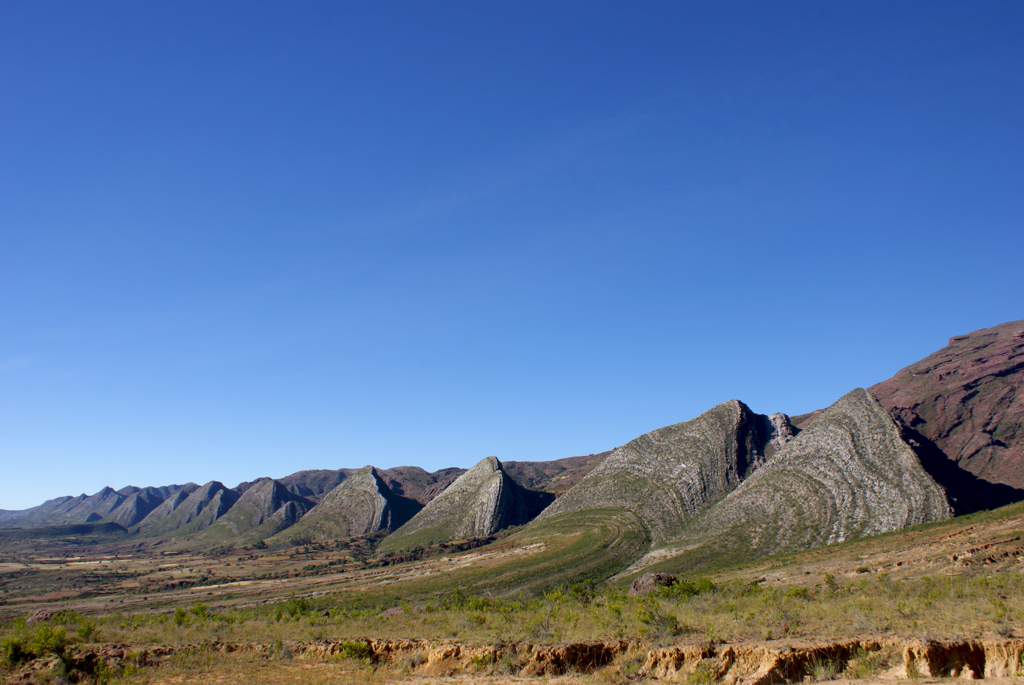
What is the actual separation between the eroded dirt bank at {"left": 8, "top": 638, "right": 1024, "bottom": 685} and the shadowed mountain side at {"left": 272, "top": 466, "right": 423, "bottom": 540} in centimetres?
11014

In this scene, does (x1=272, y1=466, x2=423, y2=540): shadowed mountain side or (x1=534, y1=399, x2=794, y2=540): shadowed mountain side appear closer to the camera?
(x1=534, y1=399, x2=794, y2=540): shadowed mountain side

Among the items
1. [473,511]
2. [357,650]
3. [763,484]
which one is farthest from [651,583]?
[473,511]

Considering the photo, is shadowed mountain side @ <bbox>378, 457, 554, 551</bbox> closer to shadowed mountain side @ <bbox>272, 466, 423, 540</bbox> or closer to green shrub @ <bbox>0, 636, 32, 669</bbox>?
shadowed mountain side @ <bbox>272, 466, 423, 540</bbox>

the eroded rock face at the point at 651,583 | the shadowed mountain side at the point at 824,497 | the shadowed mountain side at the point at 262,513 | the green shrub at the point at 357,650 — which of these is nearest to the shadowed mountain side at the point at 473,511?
the shadowed mountain side at the point at 824,497

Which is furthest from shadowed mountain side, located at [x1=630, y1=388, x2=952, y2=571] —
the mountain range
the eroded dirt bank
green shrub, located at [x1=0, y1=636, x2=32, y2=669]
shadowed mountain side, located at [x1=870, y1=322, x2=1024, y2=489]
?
green shrub, located at [x1=0, y1=636, x2=32, y2=669]

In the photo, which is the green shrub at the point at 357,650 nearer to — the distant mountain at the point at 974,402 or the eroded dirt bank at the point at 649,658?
the eroded dirt bank at the point at 649,658

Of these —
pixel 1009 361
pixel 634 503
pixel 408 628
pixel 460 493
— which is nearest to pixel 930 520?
pixel 634 503

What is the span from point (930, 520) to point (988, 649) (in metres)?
46.2

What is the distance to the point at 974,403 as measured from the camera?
119 meters

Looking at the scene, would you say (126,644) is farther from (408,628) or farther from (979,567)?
A: (979,567)

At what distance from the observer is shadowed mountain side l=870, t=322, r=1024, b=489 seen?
10500 centimetres

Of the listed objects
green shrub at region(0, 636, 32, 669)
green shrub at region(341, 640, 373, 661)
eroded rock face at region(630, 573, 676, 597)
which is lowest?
eroded rock face at region(630, 573, 676, 597)

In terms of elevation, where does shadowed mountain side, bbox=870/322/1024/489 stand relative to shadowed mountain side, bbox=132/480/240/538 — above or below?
above

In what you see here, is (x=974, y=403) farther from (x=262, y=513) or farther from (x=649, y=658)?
(x=262, y=513)
